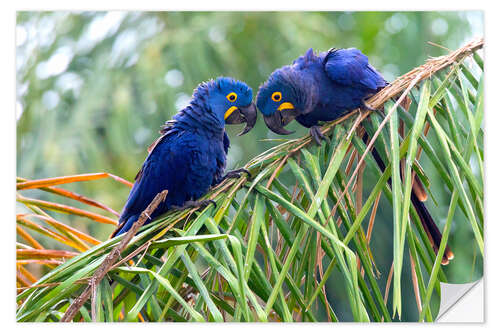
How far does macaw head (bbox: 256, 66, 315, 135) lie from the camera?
1.92 metres

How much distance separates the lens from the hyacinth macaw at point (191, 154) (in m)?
1.79

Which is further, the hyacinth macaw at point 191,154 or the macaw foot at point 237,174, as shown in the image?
the hyacinth macaw at point 191,154

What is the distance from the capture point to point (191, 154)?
1789 millimetres

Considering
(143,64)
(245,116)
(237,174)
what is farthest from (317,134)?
(143,64)

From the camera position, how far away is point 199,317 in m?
1.20

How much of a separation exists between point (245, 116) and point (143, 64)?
1312mm

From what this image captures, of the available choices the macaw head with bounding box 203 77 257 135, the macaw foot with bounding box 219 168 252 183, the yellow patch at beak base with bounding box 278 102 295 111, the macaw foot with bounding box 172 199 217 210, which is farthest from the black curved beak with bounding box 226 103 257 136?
the macaw foot with bounding box 172 199 217 210

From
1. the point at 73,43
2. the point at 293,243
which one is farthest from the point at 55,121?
the point at 293,243

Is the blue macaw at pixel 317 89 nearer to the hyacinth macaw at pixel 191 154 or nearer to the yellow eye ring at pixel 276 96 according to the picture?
the yellow eye ring at pixel 276 96

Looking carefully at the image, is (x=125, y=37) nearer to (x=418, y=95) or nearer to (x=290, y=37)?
(x=290, y=37)

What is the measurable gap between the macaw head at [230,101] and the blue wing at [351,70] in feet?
1.19

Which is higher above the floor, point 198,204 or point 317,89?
point 317,89
